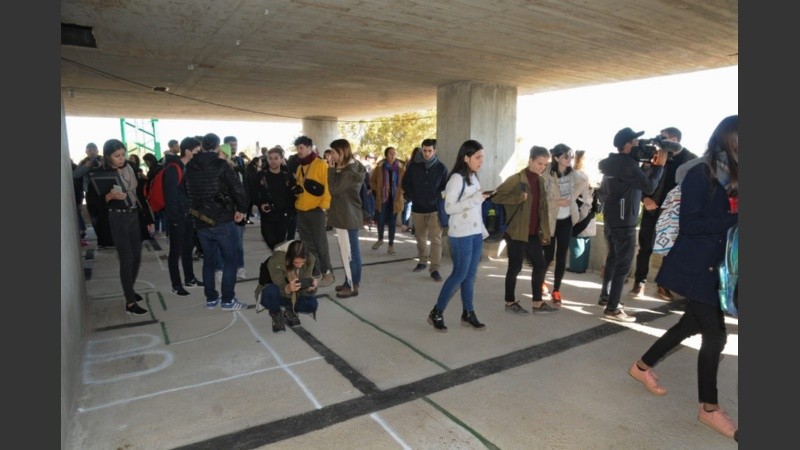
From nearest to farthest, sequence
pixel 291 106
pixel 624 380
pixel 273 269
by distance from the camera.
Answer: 1. pixel 624 380
2. pixel 273 269
3. pixel 291 106

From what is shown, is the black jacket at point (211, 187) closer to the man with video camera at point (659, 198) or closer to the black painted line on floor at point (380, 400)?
the black painted line on floor at point (380, 400)

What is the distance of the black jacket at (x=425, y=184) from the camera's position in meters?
6.82

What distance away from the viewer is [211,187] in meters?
5.10

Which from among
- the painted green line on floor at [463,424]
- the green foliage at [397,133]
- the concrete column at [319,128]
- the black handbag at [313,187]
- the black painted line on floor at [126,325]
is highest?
the green foliage at [397,133]

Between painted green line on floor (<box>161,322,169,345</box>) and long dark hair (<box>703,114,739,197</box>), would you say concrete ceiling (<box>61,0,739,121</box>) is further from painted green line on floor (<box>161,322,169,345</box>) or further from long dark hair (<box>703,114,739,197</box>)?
painted green line on floor (<box>161,322,169,345</box>)

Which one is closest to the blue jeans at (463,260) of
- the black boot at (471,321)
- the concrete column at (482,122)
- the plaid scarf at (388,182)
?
the black boot at (471,321)

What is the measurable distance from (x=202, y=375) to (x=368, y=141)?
29.5 meters

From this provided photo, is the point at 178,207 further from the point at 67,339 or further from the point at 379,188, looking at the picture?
the point at 379,188

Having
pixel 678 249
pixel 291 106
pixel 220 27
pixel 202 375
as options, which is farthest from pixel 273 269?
pixel 291 106

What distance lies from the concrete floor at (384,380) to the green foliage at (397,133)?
21222 mm

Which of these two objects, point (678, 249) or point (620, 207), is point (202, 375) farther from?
point (620, 207)

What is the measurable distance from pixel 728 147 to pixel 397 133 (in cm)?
2760

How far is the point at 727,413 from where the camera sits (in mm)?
3148

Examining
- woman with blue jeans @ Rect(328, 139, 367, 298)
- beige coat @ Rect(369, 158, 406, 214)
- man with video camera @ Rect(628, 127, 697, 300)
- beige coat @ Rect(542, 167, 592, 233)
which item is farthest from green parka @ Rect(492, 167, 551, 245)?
beige coat @ Rect(369, 158, 406, 214)
